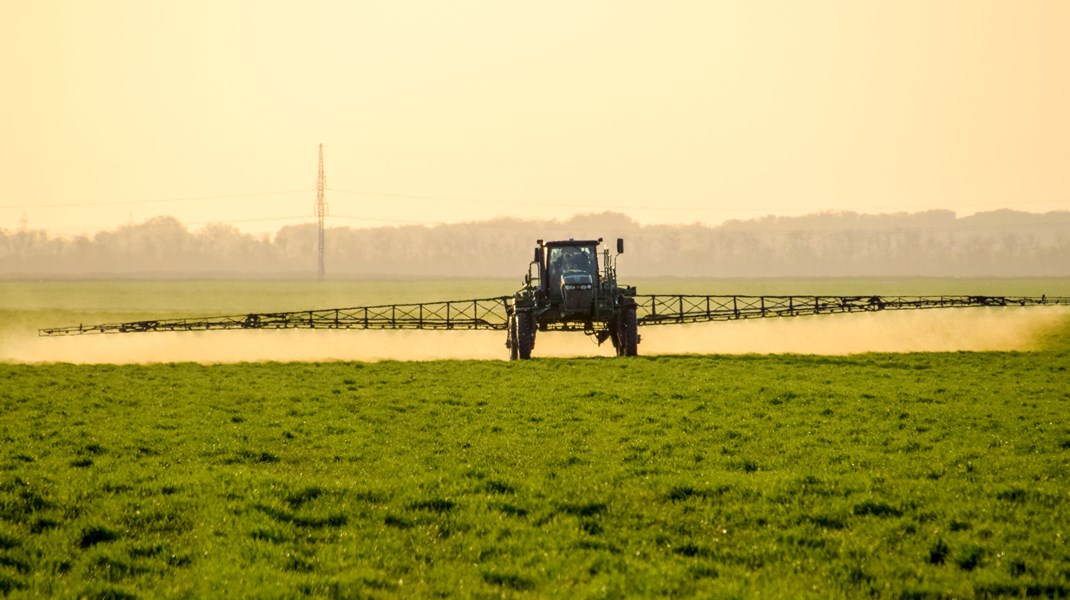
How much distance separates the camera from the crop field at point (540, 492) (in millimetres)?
9820

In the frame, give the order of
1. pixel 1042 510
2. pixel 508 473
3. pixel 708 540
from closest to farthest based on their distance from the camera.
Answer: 1. pixel 708 540
2. pixel 1042 510
3. pixel 508 473

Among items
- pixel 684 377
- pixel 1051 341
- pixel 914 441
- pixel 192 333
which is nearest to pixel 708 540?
pixel 914 441

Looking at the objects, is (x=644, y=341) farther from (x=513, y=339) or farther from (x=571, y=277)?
(x=571, y=277)

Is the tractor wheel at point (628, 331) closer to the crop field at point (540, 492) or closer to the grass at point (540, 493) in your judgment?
the crop field at point (540, 492)

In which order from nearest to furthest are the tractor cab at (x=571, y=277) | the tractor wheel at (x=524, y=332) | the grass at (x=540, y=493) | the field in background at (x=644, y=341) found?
1. the grass at (x=540, y=493)
2. the tractor cab at (x=571, y=277)
3. the tractor wheel at (x=524, y=332)
4. the field in background at (x=644, y=341)

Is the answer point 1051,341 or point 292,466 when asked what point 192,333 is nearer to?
point 292,466

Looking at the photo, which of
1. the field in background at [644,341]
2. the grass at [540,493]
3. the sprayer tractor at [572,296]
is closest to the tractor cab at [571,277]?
the sprayer tractor at [572,296]

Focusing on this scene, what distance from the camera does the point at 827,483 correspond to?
44.2 feet

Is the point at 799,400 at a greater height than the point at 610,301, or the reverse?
the point at 610,301

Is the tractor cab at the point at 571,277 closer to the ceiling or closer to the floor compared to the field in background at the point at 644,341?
closer to the ceiling

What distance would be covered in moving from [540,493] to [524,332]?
23.2m

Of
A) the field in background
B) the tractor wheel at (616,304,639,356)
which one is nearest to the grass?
the tractor wheel at (616,304,639,356)

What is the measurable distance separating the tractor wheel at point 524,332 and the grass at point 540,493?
40.4ft

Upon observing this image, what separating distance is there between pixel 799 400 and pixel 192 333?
40.8 m
